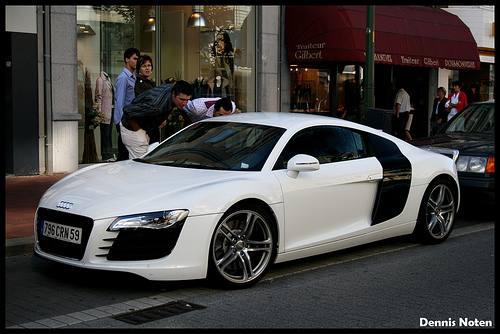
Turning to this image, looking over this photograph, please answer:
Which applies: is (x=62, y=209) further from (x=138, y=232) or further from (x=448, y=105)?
(x=448, y=105)

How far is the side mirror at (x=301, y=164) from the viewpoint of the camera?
19.0 ft

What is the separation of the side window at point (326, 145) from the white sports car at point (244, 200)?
0.04 ft

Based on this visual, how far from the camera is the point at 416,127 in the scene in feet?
73.5

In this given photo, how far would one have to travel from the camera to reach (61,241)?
525 cm

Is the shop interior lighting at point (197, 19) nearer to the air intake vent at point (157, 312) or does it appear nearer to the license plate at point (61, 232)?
the license plate at point (61, 232)

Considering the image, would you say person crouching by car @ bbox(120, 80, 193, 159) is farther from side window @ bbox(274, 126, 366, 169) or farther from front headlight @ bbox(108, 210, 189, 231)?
front headlight @ bbox(108, 210, 189, 231)

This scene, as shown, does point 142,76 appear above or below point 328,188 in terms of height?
above

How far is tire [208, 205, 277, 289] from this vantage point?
529 centimetres

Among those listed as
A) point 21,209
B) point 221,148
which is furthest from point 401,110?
point 221,148

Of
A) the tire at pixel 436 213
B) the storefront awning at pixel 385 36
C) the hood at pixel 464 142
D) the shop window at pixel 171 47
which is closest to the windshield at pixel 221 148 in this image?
the tire at pixel 436 213

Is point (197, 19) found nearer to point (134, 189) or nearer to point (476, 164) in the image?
point (476, 164)

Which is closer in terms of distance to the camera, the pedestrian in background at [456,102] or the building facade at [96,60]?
the building facade at [96,60]

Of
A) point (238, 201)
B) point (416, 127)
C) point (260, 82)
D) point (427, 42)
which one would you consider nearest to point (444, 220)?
Answer: point (238, 201)

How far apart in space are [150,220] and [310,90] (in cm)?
1314
